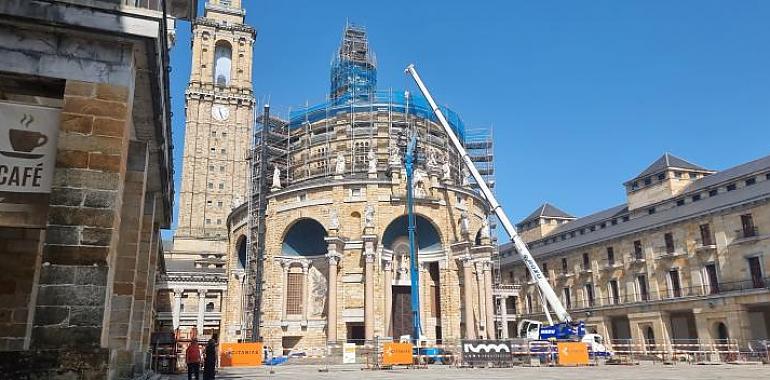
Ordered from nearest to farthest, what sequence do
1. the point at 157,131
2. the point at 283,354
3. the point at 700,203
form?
1. the point at 157,131
2. the point at 283,354
3. the point at 700,203

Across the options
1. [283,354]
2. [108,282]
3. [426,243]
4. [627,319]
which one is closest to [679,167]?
[627,319]

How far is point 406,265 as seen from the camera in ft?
150

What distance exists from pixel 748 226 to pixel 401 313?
84.6 feet

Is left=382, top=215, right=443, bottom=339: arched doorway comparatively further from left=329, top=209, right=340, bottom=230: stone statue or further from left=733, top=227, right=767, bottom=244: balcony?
left=733, top=227, right=767, bottom=244: balcony

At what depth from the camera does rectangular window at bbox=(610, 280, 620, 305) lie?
51312mm

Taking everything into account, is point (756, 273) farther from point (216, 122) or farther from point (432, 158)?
point (216, 122)

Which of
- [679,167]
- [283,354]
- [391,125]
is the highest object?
[391,125]

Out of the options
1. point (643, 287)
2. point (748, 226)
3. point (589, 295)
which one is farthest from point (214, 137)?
point (748, 226)

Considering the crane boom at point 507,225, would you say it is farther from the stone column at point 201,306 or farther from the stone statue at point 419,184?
the stone column at point 201,306

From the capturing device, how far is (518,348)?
3491 centimetres

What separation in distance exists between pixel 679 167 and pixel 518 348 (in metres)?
27.8

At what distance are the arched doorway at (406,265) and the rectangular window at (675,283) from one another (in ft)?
60.9

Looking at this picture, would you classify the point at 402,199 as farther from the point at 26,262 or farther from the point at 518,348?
the point at 26,262

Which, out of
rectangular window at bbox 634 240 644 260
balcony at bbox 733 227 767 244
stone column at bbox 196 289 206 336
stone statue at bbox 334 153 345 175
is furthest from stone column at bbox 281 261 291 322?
balcony at bbox 733 227 767 244
